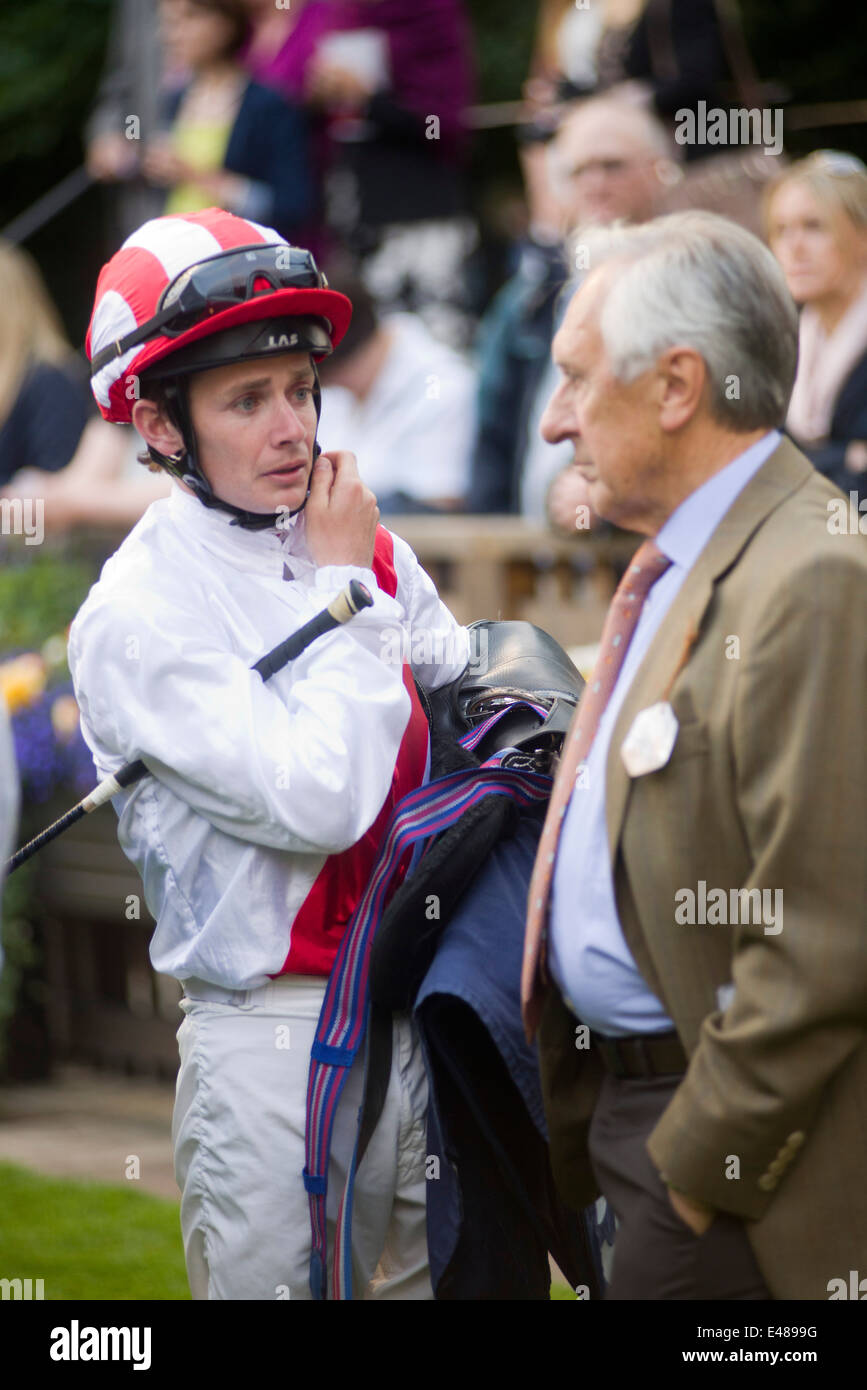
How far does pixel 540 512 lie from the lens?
5.73m

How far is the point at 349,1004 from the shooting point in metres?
2.66

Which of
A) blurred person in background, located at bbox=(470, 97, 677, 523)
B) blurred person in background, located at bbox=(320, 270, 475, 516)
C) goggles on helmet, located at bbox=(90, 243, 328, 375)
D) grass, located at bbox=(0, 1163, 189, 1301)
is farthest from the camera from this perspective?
blurred person in background, located at bbox=(320, 270, 475, 516)

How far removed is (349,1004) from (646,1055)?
559mm

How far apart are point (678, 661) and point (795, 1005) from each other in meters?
0.46

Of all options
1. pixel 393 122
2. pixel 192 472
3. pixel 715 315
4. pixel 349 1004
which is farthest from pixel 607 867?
pixel 393 122

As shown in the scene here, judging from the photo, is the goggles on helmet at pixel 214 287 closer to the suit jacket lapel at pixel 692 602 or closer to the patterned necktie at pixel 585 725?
the patterned necktie at pixel 585 725

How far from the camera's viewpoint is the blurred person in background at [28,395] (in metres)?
7.01

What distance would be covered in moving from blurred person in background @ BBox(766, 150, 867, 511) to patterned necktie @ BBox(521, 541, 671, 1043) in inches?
103

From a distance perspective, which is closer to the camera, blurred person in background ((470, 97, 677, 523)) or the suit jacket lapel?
the suit jacket lapel

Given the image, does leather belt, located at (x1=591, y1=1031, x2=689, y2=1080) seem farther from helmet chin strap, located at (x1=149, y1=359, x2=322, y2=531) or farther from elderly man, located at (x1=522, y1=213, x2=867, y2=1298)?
helmet chin strap, located at (x1=149, y1=359, x2=322, y2=531)

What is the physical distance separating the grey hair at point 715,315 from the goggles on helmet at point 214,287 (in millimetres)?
650

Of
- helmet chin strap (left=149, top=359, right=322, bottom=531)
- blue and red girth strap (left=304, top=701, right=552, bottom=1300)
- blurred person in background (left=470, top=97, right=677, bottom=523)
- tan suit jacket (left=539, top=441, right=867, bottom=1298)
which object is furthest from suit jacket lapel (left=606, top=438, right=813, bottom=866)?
blurred person in background (left=470, top=97, right=677, bottom=523)

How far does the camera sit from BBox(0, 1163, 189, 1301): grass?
177 inches

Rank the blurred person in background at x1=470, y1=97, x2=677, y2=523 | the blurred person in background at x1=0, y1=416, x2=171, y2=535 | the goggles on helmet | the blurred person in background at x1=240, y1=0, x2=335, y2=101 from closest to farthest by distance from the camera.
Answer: the goggles on helmet → the blurred person in background at x1=470, y1=97, x2=677, y2=523 → the blurred person in background at x1=0, y1=416, x2=171, y2=535 → the blurred person in background at x1=240, y1=0, x2=335, y2=101
